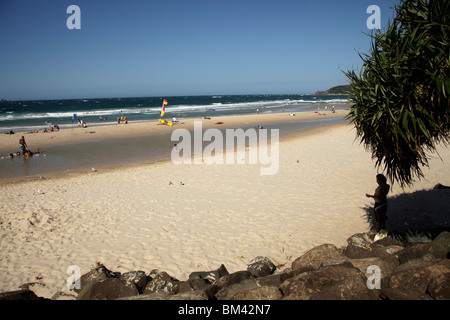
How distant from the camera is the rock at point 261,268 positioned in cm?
486

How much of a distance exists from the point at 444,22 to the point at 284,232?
4850 millimetres

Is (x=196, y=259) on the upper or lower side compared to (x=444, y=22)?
lower

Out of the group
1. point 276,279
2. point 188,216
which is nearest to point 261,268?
point 276,279

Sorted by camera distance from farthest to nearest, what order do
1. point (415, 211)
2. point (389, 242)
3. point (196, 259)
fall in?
point (415, 211)
point (196, 259)
point (389, 242)

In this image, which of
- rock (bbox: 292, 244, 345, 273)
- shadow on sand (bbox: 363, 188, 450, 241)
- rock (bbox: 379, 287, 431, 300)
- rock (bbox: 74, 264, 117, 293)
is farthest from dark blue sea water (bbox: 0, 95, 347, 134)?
rock (bbox: 379, 287, 431, 300)

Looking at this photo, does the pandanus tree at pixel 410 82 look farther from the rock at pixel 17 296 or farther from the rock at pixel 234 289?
the rock at pixel 17 296

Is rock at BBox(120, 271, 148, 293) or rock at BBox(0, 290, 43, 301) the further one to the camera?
rock at BBox(120, 271, 148, 293)

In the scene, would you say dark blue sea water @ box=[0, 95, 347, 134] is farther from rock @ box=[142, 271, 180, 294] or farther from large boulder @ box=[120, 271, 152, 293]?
rock @ box=[142, 271, 180, 294]

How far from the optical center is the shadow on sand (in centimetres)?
621

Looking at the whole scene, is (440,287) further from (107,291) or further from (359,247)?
(107,291)

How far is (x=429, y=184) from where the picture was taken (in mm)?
9281
